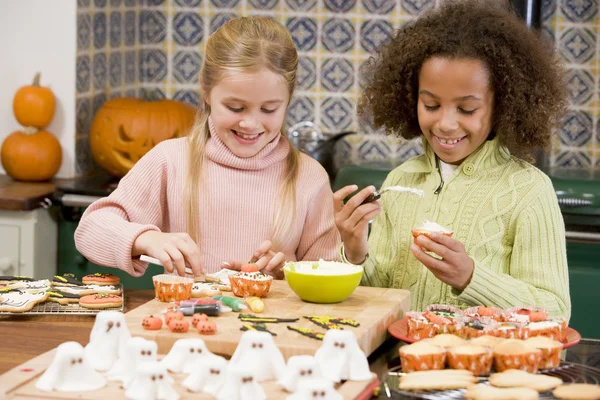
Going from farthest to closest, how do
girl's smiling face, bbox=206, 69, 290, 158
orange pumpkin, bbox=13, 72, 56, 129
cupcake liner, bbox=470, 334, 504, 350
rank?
orange pumpkin, bbox=13, 72, 56, 129
girl's smiling face, bbox=206, 69, 290, 158
cupcake liner, bbox=470, 334, 504, 350

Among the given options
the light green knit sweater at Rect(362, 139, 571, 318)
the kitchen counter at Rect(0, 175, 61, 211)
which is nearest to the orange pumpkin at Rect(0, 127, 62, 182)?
the kitchen counter at Rect(0, 175, 61, 211)

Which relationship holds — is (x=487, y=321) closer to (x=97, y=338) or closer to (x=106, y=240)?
(x=97, y=338)

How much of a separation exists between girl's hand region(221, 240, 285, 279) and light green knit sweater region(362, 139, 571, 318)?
17 centimetres

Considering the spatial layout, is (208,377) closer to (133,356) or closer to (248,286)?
(133,356)

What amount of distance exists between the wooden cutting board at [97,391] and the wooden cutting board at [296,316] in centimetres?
11

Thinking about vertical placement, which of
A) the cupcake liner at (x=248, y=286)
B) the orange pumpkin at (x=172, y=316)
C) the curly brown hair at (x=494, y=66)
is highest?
the curly brown hair at (x=494, y=66)

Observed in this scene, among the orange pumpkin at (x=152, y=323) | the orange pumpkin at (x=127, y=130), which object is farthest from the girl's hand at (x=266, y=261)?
the orange pumpkin at (x=127, y=130)

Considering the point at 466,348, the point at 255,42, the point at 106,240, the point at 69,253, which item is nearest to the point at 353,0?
the point at 69,253

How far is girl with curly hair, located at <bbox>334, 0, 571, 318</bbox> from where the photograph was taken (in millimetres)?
1844

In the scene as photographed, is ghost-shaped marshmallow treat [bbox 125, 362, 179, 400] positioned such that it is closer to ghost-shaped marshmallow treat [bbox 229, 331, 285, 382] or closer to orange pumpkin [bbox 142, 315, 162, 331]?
ghost-shaped marshmallow treat [bbox 229, 331, 285, 382]

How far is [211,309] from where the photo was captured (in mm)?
1496

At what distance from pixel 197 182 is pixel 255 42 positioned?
34cm

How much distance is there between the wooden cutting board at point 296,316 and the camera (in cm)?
139

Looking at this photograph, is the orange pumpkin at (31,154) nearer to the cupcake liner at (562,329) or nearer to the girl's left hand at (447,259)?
the girl's left hand at (447,259)
